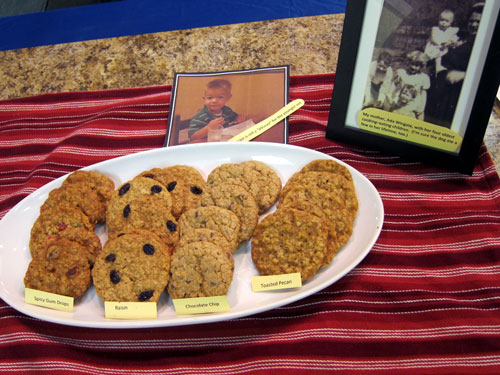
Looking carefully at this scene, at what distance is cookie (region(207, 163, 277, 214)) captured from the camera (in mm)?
1286

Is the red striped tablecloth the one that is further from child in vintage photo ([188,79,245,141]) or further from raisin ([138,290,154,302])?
child in vintage photo ([188,79,245,141])

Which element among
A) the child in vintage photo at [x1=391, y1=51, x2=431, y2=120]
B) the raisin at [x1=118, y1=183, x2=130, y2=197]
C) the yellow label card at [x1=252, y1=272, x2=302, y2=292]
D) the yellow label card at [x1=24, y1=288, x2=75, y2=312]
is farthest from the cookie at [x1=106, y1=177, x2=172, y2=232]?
the child in vintage photo at [x1=391, y1=51, x2=431, y2=120]

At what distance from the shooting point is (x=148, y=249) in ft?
3.60

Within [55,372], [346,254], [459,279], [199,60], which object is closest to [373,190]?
[346,254]

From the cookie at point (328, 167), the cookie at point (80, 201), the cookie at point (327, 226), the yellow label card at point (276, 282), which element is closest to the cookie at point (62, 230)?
the cookie at point (80, 201)

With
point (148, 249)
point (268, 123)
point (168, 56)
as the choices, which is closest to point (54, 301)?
point (148, 249)

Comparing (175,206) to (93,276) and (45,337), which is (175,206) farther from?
(45,337)

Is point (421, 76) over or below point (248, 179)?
over

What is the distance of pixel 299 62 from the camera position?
6.40 ft

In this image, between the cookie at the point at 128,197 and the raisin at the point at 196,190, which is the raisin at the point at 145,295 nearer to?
the cookie at the point at 128,197

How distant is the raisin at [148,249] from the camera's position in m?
1.10

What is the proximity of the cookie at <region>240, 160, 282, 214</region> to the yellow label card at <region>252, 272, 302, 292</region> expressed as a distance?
26 cm

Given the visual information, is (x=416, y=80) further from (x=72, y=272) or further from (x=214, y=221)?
(x=72, y=272)

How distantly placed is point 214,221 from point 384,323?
20.9 inches
